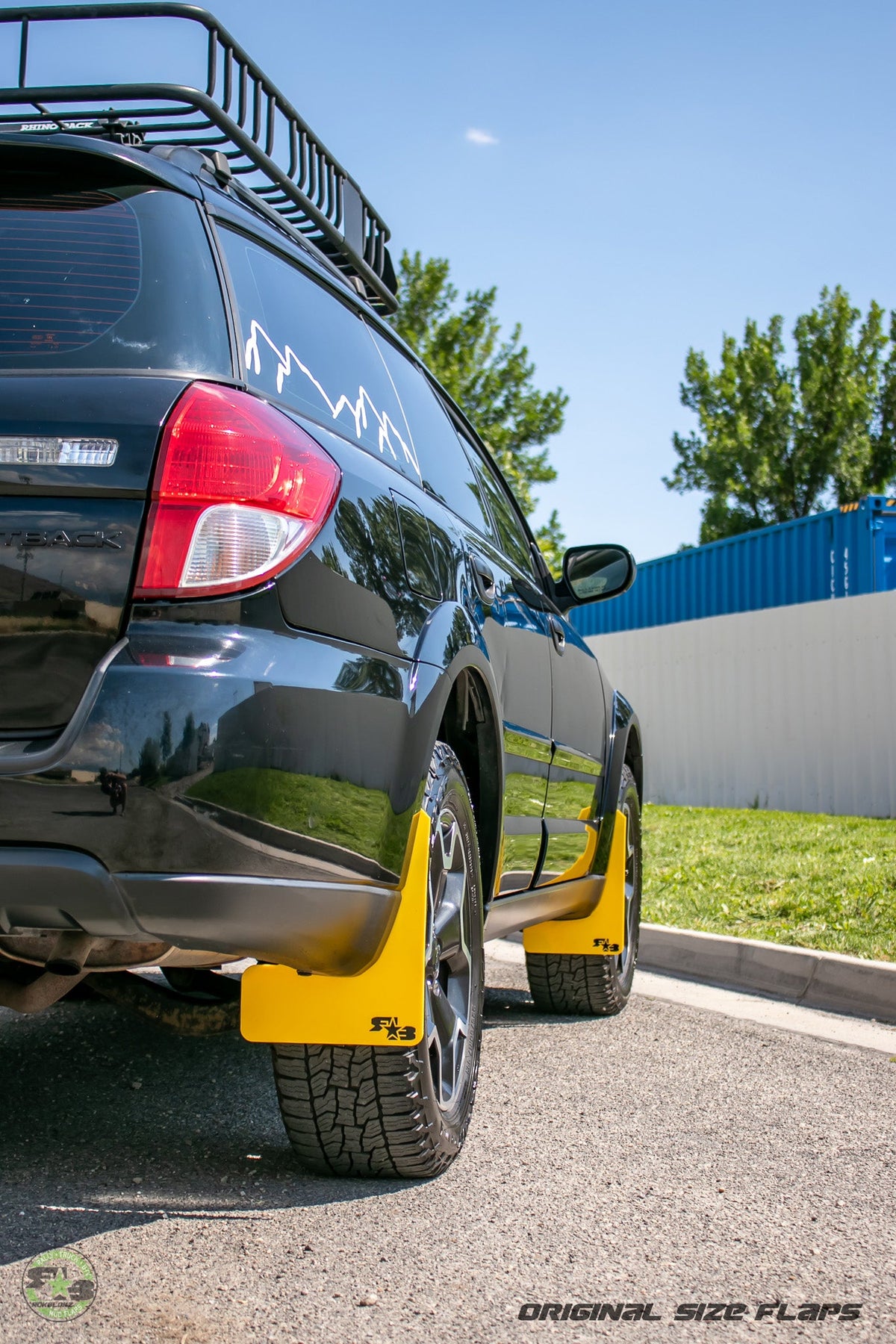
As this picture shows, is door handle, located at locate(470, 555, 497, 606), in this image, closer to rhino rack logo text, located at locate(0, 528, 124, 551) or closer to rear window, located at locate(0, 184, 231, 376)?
rear window, located at locate(0, 184, 231, 376)

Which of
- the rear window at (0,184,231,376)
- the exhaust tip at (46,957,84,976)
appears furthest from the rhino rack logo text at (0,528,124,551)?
the exhaust tip at (46,957,84,976)

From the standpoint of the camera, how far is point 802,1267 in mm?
2334

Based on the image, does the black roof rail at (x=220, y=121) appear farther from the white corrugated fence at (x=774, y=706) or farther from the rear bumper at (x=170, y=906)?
the white corrugated fence at (x=774, y=706)

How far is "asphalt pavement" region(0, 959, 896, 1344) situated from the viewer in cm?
209

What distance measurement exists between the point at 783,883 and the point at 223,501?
19.3 feet

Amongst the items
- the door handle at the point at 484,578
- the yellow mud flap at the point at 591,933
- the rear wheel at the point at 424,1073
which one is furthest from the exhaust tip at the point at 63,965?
the yellow mud flap at the point at 591,933

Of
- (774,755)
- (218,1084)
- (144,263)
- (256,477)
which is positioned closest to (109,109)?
(144,263)

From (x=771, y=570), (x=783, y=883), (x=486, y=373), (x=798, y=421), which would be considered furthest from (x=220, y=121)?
(x=798, y=421)

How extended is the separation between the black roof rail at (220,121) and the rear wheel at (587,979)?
7.27 feet

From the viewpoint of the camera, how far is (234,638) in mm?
2068

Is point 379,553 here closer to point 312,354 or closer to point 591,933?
point 312,354

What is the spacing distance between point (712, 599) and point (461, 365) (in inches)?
417

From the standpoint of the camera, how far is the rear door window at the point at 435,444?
3.38 m

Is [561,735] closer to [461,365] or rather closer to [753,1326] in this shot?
[753,1326]
